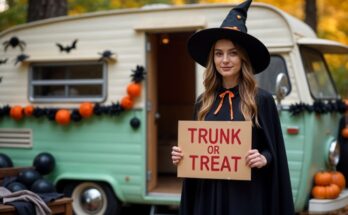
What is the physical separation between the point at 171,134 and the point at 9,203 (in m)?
4.65

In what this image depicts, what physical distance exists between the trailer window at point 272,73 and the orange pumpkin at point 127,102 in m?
1.61

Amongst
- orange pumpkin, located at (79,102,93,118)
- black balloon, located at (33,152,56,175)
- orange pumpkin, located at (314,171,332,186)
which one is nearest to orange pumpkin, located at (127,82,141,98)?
orange pumpkin, located at (79,102,93,118)

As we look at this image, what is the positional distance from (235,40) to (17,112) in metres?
4.81

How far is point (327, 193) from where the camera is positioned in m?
6.09

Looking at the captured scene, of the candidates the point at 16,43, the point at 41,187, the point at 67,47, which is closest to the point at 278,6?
the point at 67,47

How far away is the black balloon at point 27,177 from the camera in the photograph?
6.24 m

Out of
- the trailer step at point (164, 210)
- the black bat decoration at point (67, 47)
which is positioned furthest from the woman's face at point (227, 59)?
the black bat decoration at point (67, 47)

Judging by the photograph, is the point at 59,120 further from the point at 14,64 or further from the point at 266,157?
the point at 266,157

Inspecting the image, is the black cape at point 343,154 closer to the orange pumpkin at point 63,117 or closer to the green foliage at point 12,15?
the orange pumpkin at point 63,117

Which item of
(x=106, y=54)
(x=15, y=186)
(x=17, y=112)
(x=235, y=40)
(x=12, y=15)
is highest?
(x=12, y=15)

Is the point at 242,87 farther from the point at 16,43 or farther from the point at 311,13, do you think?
the point at 311,13

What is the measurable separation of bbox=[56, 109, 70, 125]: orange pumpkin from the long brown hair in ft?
12.9

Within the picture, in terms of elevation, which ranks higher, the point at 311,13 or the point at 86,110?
the point at 311,13

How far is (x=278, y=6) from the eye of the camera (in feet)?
47.3
